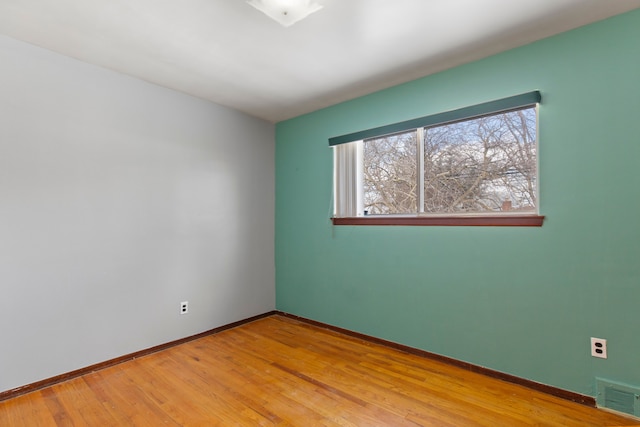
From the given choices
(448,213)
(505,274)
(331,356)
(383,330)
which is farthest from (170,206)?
(505,274)

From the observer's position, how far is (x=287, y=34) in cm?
214

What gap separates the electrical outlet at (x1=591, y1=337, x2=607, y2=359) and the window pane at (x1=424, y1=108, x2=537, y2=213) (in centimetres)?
92

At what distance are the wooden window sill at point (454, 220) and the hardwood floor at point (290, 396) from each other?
1.18 meters

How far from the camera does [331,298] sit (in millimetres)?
3418

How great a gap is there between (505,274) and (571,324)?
48 cm

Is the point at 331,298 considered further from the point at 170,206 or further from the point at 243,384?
the point at 170,206

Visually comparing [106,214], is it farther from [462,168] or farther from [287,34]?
[462,168]

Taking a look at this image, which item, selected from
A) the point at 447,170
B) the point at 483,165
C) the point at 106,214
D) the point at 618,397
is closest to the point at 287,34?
the point at 447,170

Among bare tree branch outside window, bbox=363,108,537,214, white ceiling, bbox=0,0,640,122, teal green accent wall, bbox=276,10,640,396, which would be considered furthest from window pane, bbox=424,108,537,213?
white ceiling, bbox=0,0,640,122

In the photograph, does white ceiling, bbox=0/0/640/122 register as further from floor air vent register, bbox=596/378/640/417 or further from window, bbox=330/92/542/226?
floor air vent register, bbox=596/378/640/417

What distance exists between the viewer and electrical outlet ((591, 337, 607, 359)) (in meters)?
1.95

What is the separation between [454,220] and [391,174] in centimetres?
78

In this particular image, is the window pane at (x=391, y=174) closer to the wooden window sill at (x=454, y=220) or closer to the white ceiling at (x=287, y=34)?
the wooden window sill at (x=454, y=220)

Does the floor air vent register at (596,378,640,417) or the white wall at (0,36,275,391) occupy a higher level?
the white wall at (0,36,275,391)
